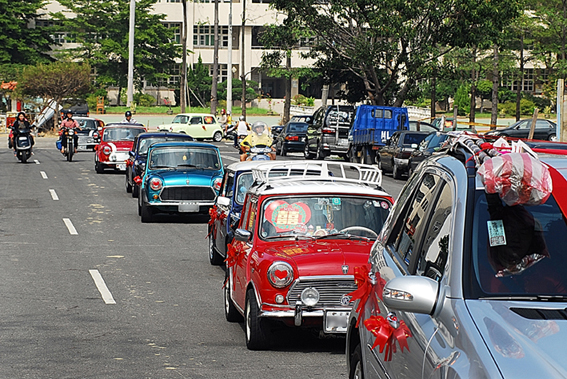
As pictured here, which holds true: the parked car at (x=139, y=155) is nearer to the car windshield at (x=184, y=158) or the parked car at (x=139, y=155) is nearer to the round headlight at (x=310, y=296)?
the car windshield at (x=184, y=158)

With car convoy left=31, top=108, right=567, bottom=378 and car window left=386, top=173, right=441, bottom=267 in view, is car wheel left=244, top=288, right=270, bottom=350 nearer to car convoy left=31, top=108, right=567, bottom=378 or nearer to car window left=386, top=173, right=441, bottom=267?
car convoy left=31, top=108, right=567, bottom=378

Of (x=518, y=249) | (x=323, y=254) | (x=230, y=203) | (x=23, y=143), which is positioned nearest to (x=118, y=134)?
(x=23, y=143)

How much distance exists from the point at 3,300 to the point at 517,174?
7.93 m

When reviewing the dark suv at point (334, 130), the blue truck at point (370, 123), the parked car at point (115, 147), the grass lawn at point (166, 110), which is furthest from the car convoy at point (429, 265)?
the grass lawn at point (166, 110)

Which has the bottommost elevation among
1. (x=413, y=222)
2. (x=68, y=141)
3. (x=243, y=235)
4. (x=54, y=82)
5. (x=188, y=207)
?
(x=188, y=207)

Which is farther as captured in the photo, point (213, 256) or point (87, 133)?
point (87, 133)

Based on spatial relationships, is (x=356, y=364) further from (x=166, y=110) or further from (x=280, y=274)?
(x=166, y=110)

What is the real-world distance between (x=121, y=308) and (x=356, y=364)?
5.24 m

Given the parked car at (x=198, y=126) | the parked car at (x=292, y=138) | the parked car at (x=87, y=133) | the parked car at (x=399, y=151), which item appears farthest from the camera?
the parked car at (x=198, y=126)

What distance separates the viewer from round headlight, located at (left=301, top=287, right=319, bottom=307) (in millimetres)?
7980

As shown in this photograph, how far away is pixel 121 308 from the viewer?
10.2 meters

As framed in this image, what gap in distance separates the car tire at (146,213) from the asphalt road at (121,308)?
23 centimetres

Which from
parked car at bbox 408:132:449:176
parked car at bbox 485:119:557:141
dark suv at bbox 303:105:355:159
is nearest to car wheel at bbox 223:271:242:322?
parked car at bbox 408:132:449:176

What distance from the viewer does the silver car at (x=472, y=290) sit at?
334 centimetres
